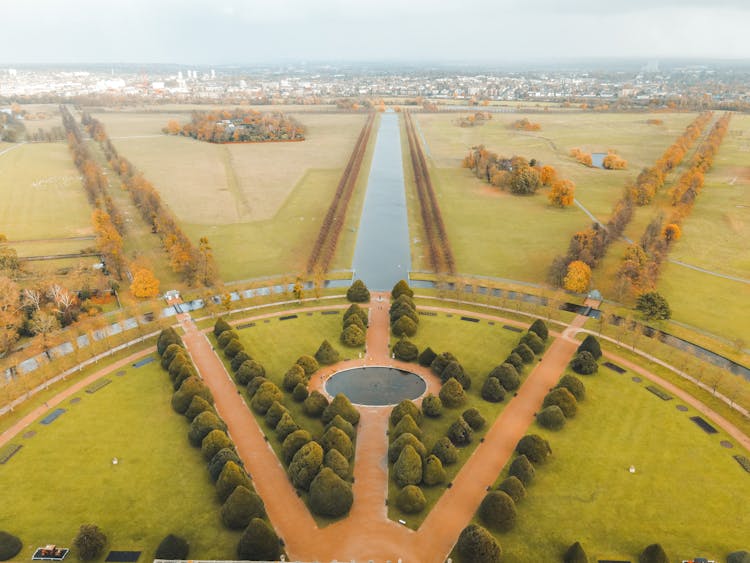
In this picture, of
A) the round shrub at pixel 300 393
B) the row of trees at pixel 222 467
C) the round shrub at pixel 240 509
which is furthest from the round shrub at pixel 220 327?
the round shrub at pixel 240 509

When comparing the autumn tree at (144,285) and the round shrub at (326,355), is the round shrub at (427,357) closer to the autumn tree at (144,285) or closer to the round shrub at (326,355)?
the round shrub at (326,355)

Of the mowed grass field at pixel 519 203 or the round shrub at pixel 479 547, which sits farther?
the mowed grass field at pixel 519 203

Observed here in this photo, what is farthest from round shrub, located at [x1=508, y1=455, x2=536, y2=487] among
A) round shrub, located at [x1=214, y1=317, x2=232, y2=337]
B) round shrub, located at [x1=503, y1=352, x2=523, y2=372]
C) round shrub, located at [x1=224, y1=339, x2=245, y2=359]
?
round shrub, located at [x1=214, y1=317, x2=232, y2=337]

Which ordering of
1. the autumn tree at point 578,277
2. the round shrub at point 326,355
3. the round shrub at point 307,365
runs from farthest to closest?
the autumn tree at point 578,277, the round shrub at point 326,355, the round shrub at point 307,365

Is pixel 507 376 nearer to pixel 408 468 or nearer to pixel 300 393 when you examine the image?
pixel 408 468

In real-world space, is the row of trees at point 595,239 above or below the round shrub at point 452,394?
above

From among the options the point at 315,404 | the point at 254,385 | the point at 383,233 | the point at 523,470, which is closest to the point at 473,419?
the point at 523,470

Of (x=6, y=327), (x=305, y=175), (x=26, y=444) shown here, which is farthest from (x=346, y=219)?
(x=26, y=444)

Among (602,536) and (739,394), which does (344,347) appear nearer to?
(602,536)
